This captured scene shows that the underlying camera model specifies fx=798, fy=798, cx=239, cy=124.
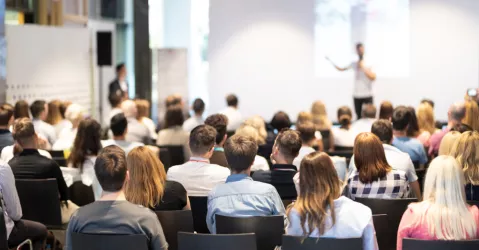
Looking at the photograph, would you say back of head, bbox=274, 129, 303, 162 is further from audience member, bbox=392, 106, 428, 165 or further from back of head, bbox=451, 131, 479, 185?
audience member, bbox=392, 106, 428, 165

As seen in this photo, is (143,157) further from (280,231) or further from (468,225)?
(468,225)

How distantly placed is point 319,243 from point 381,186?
160 cm

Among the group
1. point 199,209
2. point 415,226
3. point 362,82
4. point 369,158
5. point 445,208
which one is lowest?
point 199,209

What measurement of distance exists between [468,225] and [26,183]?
3.25 metres

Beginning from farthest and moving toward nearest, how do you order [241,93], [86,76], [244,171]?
[241,93] < [86,76] < [244,171]

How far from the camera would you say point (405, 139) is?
7.39 m

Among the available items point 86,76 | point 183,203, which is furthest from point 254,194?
point 86,76

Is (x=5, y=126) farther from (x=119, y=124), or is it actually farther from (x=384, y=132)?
(x=384, y=132)

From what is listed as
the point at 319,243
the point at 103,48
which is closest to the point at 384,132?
the point at 319,243

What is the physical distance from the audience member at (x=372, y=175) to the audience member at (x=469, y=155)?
1.29 ft

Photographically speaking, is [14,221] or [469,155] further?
[14,221]

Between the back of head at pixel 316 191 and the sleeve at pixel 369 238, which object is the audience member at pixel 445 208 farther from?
the back of head at pixel 316 191

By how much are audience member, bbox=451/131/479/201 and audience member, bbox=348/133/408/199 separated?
39 cm

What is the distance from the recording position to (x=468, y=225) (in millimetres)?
3971
